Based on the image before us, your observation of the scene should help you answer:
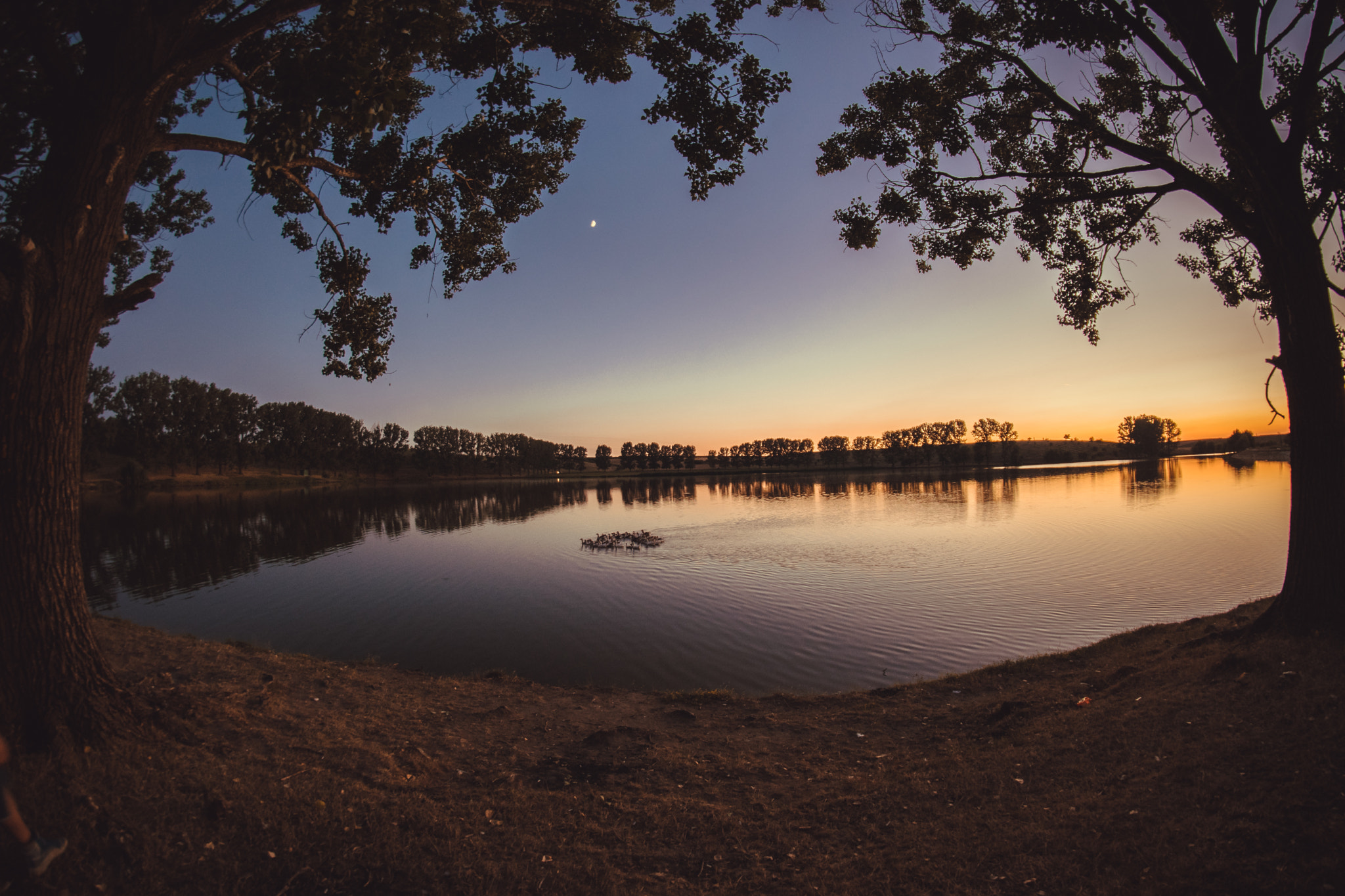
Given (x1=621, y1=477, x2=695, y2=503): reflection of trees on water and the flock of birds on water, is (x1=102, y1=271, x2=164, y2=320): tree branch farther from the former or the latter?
(x1=621, y1=477, x2=695, y2=503): reflection of trees on water

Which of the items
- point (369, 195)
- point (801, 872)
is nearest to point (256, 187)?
point (369, 195)

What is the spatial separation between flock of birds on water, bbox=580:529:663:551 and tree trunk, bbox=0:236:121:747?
27.8 m

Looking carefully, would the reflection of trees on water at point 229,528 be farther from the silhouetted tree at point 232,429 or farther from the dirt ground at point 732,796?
the silhouetted tree at point 232,429

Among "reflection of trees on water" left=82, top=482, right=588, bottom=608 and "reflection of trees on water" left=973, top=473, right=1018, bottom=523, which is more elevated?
"reflection of trees on water" left=82, top=482, right=588, bottom=608

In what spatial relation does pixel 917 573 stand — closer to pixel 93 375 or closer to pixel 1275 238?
pixel 1275 238

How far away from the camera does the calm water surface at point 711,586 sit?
1460 cm

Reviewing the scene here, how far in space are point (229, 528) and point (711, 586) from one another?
40.2m

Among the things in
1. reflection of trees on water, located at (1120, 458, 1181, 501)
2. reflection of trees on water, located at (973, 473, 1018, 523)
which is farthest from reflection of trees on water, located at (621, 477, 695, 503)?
reflection of trees on water, located at (1120, 458, 1181, 501)

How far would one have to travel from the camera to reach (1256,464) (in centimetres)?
11456

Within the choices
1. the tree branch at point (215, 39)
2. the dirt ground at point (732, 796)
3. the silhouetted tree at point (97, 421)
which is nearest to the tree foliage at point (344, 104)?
the tree branch at point (215, 39)

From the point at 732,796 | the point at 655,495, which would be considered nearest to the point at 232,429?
the point at 655,495

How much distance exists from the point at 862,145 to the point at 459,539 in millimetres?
34718

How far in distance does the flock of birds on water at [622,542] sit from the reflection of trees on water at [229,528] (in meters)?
14.7

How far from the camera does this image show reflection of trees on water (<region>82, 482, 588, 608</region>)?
2528 cm
